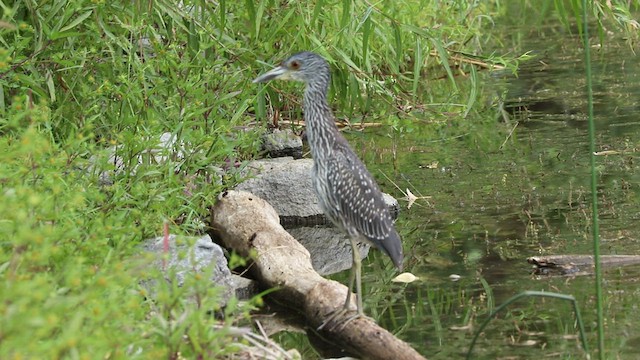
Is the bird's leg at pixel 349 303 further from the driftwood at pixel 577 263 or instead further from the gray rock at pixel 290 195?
the gray rock at pixel 290 195

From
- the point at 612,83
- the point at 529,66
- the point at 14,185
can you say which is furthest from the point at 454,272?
the point at 529,66

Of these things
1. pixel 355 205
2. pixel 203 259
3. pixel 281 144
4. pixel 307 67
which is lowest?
pixel 203 259

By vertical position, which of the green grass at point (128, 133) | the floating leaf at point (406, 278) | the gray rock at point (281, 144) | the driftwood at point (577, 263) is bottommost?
the floating leaf at point (406, 278)

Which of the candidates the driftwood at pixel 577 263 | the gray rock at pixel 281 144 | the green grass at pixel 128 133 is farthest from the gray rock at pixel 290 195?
the driftwood at pixel 577 263

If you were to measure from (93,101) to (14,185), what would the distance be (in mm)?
2354

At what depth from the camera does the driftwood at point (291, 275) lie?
618 centimetres

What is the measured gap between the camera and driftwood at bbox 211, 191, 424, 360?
6.18 m

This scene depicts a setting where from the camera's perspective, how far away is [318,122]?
6941 mm

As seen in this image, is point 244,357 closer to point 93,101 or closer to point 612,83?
point 93,101

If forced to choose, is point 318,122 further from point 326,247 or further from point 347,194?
point 326,247

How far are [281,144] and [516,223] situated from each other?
2.46 m

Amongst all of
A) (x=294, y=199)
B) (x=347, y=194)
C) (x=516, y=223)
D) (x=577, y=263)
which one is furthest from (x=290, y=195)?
(x=577, y=263)

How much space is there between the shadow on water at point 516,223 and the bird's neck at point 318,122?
98 centimetres

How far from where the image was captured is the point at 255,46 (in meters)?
8.96
